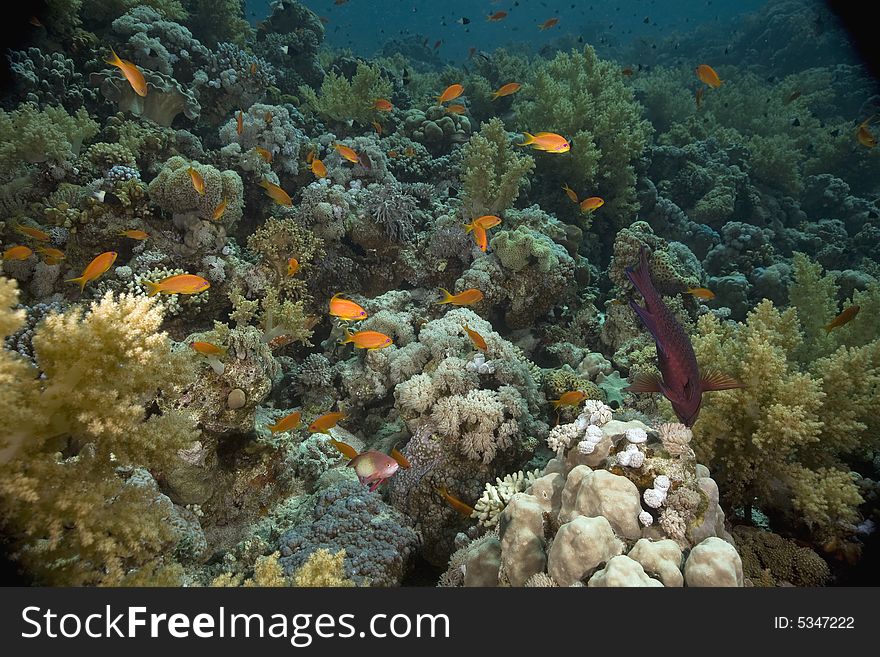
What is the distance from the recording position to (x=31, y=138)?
4.84 metres

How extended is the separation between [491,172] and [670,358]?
17.0 ft

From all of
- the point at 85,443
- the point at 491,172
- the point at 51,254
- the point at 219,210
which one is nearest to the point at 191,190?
the point at 219,210

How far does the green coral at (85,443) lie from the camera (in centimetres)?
200

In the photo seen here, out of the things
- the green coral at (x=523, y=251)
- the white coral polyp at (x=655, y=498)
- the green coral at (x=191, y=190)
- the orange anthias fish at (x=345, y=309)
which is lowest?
the white coral polyp at (x=655, y=498)

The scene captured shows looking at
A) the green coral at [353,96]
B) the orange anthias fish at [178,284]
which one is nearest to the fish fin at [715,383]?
the orange anthias fish at [178,284]

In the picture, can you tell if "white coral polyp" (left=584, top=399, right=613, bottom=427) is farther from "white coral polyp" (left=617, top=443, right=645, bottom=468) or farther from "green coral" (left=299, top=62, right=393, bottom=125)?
"green coral" (left=299, top=62, right=393, bottom=125)

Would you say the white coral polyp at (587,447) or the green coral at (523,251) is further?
the green coral at (523,251)

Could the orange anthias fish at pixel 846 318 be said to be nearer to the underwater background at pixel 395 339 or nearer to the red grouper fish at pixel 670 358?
the underwater background at pixel 395 339

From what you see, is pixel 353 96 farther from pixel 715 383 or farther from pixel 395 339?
pixel 715 383

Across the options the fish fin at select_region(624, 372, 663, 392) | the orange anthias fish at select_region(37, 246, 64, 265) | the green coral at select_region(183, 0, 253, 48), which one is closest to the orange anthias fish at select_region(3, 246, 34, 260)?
the orange anthias fish at select_region(37, 246, 64, 265)

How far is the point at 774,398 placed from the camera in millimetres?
2834

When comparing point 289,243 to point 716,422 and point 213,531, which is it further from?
point 716,422

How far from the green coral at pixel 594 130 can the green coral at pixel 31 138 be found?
25.6 ft
